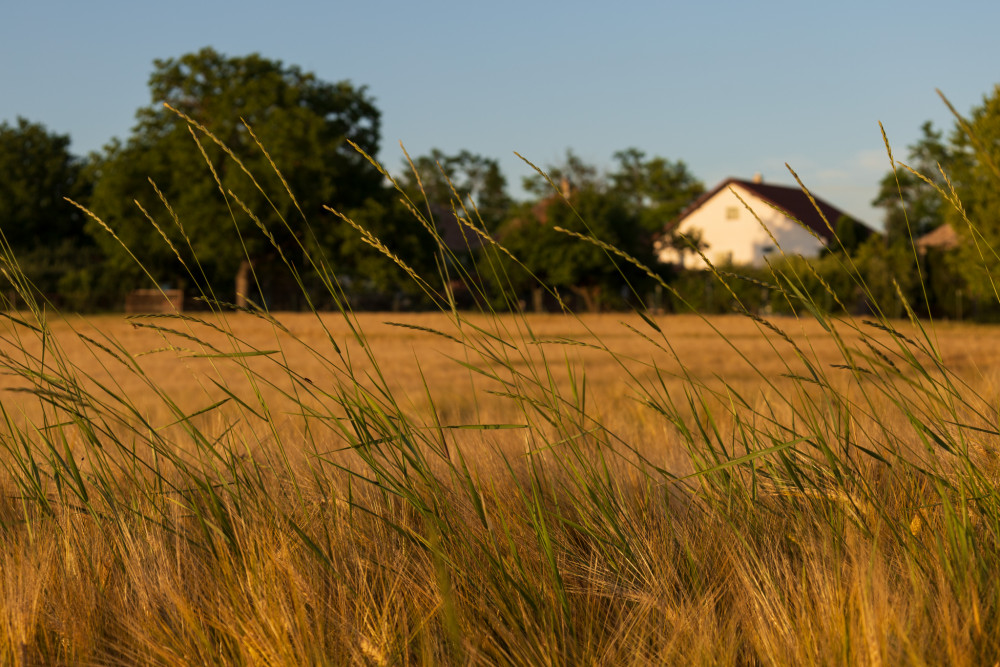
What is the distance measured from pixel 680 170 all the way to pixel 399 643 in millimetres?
54510

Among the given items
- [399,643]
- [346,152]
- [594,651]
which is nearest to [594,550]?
[594,651]

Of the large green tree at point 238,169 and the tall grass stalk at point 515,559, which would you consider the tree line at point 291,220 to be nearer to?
the large green tree at point 238,169

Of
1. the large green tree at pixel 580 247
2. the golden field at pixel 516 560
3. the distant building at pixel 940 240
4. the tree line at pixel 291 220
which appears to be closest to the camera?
the golden field at pixel 516 560

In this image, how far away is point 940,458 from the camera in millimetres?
1705

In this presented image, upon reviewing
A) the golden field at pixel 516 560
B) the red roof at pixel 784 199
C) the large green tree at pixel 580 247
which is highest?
the red roof at pixel 784 199

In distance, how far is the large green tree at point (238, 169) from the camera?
25.7 meters

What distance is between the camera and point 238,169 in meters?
24.9

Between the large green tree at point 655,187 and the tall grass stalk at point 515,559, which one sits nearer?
the tall grass stalk at point 515,559

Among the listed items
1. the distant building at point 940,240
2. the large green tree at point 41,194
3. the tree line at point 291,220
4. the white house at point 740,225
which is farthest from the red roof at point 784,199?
the large green tree at point 41,194

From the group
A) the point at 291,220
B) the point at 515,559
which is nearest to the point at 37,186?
the point at 291,220

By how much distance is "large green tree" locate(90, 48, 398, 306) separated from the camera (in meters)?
25.7

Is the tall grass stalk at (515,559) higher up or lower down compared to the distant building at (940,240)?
lower down

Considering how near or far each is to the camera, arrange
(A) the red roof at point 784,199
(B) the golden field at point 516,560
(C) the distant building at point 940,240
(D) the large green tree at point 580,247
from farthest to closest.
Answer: (A) the red roof at point 784,199 < (C) the distant building at point 940,240 < (D) the large green tree at point 580,247 < (B) the golden field at point 516,560

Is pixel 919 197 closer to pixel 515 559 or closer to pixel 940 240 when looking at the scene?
pixel 940 240
